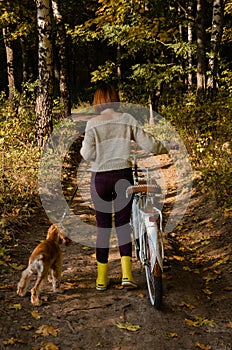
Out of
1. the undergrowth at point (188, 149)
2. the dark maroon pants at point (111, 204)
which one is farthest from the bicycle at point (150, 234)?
the undergrowth at point (188, 149)

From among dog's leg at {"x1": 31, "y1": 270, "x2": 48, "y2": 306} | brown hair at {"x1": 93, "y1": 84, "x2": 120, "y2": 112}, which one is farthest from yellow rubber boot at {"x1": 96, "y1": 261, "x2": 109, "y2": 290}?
brown hair at {"x1": 93, "y1": 84, "x2": 120, "y2": 112}

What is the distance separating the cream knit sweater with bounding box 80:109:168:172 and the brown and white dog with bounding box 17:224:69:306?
100 centimetres

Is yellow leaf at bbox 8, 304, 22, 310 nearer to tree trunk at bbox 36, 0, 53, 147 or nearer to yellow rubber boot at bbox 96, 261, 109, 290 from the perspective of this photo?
yellow rubber boot at bbox 96, 261, 109, 290

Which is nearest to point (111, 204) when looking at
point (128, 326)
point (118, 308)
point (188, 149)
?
point (118, 308)

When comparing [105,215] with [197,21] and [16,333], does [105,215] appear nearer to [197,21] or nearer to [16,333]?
[16,333]

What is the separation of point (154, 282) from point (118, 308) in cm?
58

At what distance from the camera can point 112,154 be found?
5.15 m

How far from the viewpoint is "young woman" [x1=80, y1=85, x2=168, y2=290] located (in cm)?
508

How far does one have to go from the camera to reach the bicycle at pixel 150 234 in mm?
4695

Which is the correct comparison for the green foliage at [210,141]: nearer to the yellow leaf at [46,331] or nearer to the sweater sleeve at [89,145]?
the sweater sleeve at [89,145]

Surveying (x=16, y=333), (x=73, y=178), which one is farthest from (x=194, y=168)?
(x=16, y=333)

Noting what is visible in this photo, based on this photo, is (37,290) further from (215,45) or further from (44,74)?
(215,45)

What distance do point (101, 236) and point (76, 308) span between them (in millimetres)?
908

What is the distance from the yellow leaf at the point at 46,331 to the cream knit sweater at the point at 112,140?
181 centimetres
